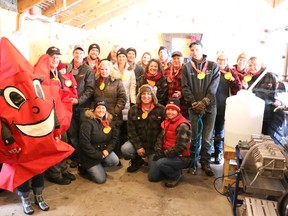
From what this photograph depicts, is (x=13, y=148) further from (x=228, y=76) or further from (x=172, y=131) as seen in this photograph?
(x=228, y=76)

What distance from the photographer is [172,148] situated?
2.64 meters

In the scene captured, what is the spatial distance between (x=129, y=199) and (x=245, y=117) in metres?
1.27

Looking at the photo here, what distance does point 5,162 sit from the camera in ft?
6.37

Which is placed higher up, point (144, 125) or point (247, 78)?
point (247, 78)

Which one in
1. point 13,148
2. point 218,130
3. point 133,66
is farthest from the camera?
point 133,66

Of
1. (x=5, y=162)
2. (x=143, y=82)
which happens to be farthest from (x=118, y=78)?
(x=5, y=162)

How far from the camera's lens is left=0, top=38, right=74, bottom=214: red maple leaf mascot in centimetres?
184

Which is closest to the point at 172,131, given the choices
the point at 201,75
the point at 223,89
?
the point at 201,75

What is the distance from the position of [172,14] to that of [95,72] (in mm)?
2950

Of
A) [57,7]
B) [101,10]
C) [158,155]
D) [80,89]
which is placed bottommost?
[158,155]

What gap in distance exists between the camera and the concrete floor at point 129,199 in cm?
221

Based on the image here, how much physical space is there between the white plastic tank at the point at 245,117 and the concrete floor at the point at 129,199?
1.81ft

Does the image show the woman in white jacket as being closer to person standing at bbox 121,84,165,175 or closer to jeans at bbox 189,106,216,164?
person standing at bbox 121,84,165,175

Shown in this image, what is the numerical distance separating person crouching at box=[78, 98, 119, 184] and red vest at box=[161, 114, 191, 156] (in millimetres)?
551
